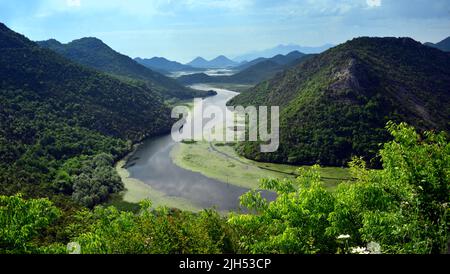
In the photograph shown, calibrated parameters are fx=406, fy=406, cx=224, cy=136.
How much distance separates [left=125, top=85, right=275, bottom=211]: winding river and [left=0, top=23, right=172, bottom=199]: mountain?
6.59m

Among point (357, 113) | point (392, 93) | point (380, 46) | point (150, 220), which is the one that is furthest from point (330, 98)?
point (150, 220)

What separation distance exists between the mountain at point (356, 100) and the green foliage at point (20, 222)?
6268cm

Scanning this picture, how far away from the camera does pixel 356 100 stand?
88.1 metres

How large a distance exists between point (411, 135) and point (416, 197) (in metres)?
2.75

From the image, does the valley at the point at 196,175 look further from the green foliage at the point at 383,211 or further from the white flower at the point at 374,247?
the white flower at the point at 374,247

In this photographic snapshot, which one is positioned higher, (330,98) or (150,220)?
(330,98)

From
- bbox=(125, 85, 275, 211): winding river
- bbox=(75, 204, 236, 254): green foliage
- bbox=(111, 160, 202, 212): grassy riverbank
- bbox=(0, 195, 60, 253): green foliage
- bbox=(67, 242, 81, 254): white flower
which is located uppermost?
bbox=(0, 195, 60, 253): green foliage

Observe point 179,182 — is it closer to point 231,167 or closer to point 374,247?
point 231,167

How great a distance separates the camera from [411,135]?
15305 millimetres

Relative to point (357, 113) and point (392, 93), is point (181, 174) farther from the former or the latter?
point (392, 93)

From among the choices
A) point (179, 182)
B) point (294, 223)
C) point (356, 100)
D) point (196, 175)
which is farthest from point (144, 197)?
point (356, 100)

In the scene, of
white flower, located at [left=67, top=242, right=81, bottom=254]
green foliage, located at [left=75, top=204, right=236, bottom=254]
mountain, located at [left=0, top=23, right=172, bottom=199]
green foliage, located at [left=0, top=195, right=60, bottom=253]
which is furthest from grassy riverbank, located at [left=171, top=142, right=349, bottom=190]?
green foliage, located at [left=0, top=195, right=60, bottom=253]

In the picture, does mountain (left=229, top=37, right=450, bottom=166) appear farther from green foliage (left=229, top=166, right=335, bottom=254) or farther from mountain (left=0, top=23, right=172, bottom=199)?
green foliage (left=229, top=166, right=335, bottom=254)

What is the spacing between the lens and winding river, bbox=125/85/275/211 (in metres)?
59.3
